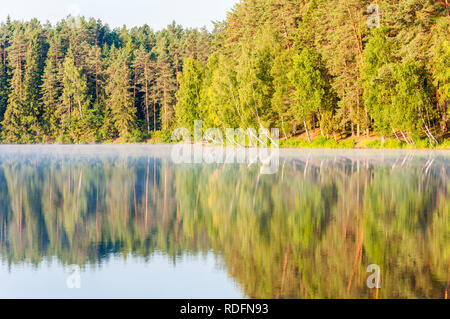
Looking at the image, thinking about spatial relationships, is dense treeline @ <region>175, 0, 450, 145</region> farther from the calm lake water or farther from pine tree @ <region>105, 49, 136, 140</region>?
the calm lake water

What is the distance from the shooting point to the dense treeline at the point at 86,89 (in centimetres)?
10844

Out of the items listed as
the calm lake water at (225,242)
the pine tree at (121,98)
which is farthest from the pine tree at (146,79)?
the calm lake water at (225,242)

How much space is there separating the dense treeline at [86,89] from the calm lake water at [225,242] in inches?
3431

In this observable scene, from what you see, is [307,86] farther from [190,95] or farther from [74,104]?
[74,104]

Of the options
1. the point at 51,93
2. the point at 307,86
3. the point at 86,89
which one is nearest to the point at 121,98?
the point at 86,89

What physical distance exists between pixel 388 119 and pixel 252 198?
118 feet

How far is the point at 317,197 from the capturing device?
687 inches

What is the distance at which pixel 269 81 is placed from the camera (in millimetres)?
65750

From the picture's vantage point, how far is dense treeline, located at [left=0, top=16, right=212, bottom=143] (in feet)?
356

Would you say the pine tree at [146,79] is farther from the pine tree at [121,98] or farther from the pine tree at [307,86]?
the pine tree at [307,86]

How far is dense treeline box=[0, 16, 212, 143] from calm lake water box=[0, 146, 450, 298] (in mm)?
87154

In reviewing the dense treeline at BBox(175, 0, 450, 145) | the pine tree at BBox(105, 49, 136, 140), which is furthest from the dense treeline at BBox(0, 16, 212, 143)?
the dense treeline at BBox(175, 0, 450, 145)

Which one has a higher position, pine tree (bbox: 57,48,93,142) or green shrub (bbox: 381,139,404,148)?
pine tree (bbox: 57,48,93,142)
